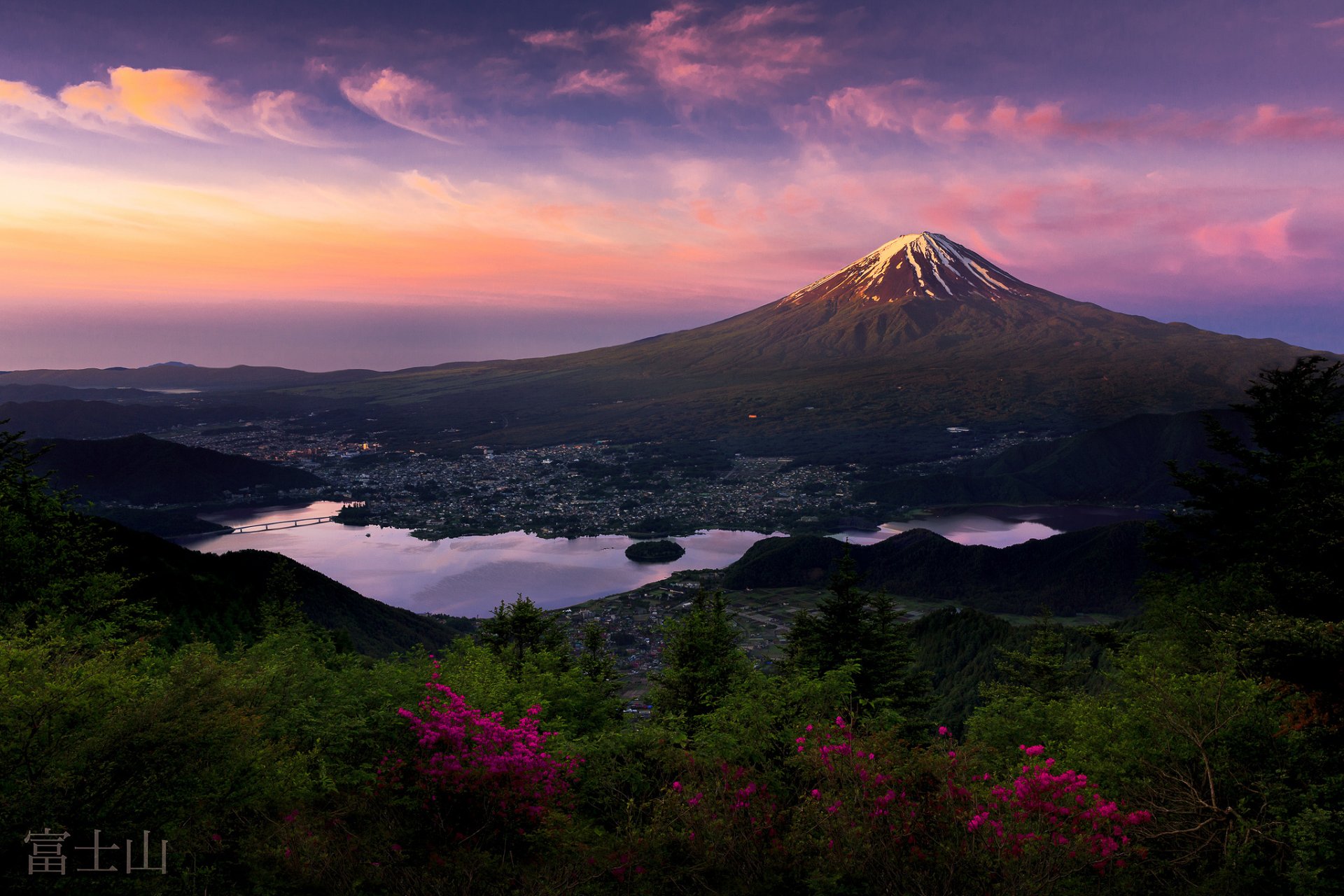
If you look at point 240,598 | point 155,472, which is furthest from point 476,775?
point 155,472

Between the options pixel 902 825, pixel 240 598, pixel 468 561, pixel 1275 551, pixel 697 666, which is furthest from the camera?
pixel 468 561

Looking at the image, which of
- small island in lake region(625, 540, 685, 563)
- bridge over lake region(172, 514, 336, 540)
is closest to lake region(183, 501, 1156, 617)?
small island in lake region(625, 540, 685, 563)

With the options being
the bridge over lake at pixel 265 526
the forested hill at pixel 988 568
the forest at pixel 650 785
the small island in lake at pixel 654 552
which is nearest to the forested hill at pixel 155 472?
the bridge over lake at pixel 265 526

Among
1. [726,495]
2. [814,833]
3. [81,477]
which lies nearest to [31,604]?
[814,833]

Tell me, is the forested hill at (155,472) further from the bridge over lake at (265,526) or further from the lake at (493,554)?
the bridge over lake at (265,526)

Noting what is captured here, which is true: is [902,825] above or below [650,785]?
above

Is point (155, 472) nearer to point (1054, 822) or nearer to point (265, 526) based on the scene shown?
point (265, 526)

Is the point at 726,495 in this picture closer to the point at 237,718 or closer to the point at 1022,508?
the point at 1022,508
